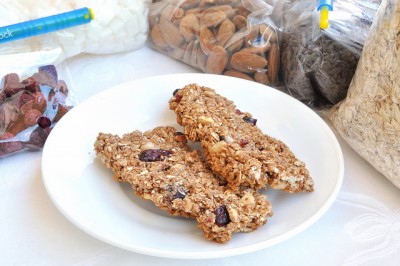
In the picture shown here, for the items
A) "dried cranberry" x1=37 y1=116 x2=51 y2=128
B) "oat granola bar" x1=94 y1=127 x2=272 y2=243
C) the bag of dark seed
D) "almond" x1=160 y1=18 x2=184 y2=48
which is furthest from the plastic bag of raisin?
the bag of dark seed

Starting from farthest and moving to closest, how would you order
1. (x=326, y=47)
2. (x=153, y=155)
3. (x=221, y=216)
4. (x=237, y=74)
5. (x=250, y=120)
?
(x=237, y=74) → (x=326, y=47) → (x=250, y=120) → (x=153, y=155) → (x=221, y=216)

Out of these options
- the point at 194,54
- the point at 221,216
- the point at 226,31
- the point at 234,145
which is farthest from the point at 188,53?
the point at 221,216

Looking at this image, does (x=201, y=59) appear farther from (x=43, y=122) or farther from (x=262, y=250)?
(x=262, y=250)

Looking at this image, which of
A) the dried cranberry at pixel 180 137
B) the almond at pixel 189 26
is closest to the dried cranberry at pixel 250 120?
the dried cranberry at pixel 180 137

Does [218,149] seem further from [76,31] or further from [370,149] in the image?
[76,31]

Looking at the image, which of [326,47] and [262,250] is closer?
[262,250]

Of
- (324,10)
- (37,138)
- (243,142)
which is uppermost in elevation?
(324,10)
